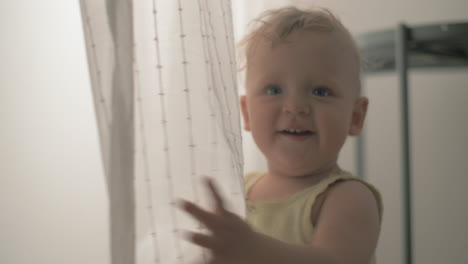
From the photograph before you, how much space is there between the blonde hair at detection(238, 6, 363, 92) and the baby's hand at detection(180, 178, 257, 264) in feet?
1.09

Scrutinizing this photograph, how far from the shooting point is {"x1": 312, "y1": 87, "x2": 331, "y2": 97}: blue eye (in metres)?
0.68

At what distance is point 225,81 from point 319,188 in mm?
245

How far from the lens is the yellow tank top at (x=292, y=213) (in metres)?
0.66

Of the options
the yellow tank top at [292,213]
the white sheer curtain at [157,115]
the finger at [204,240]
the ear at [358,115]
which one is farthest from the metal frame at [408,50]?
the finger at [204,240]

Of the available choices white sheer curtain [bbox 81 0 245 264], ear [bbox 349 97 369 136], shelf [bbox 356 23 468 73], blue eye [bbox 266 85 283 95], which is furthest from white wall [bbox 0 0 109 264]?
shelf [bbox 356 23 468 73]

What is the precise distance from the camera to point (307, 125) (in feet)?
2.21

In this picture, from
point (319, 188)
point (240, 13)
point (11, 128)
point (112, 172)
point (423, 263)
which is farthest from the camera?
point (423, 263)

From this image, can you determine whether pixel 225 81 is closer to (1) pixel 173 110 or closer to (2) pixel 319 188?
(1) pixel 173 110

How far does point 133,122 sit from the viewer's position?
1.42ft

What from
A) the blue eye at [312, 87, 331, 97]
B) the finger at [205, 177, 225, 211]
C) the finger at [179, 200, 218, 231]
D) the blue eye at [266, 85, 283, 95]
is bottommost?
the finger at [179, 200, 218, 231]

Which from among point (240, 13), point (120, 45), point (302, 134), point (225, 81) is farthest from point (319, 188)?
point (240, 13)

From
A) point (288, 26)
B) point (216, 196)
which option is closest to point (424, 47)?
point (288, 26)

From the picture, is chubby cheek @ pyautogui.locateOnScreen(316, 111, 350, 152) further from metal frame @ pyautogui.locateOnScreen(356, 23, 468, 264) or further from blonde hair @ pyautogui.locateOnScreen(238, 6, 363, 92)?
metal frame @ pyautogui.locateOnScreen(356, 23, 468, 264)

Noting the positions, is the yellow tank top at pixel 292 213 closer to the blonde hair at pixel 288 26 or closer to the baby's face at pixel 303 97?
the baby's face at pixel 303 97
